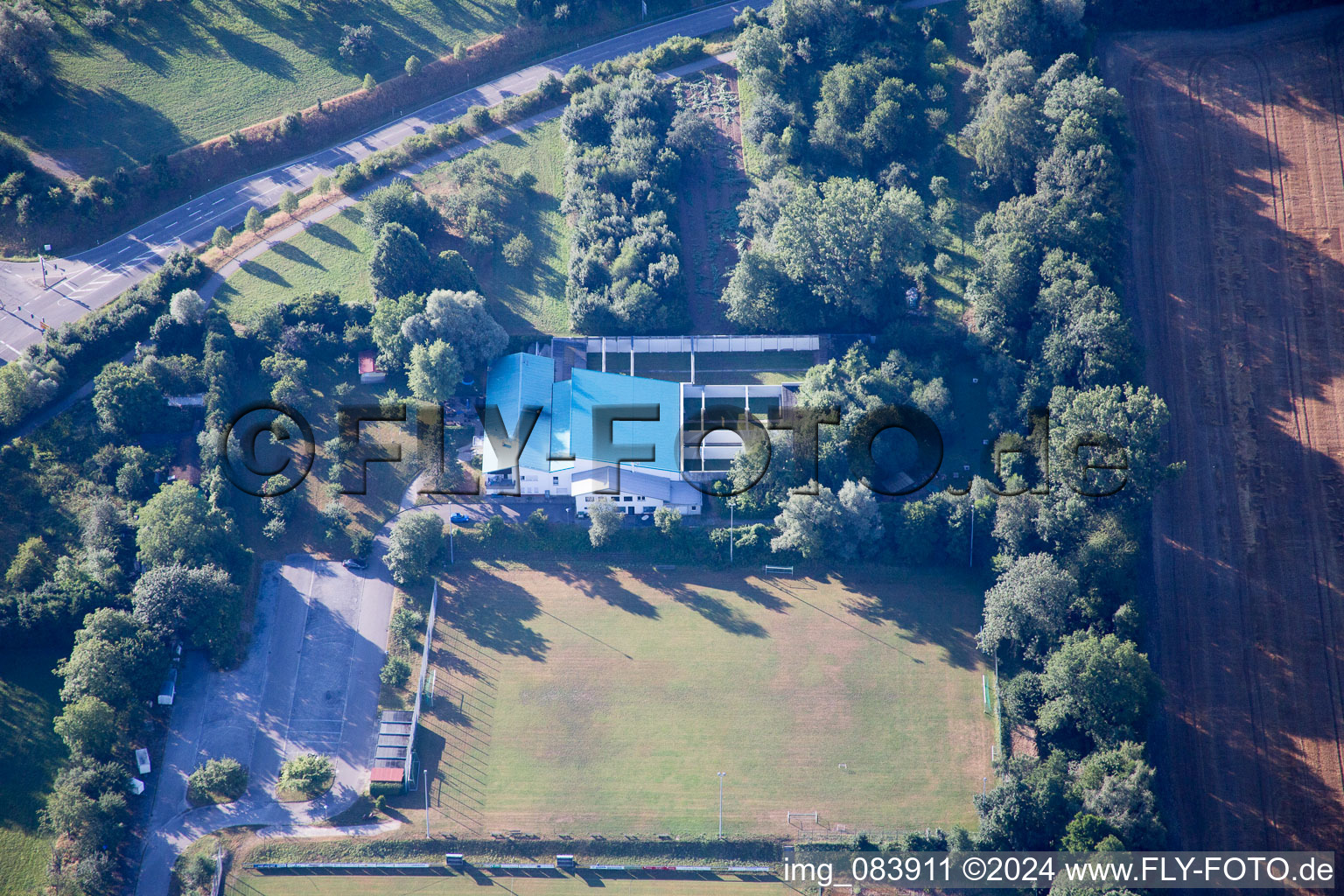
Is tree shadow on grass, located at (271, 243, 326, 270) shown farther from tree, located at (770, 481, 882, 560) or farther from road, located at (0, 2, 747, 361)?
tree, located at (770, 481, 882, 560)

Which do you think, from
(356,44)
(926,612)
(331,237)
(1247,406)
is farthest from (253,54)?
(1247,406)

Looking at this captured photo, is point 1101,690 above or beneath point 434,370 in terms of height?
beneath

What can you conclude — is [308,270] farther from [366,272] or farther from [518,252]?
[518,252]

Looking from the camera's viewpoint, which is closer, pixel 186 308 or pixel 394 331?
pixel 394 331

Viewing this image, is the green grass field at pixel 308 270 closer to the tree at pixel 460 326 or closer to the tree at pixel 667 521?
the tree at pixel 460 326

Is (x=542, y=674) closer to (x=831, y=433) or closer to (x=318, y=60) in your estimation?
(x=831, y=433)

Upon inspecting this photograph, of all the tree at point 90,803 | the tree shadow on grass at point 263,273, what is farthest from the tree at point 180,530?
the tree shadow on grass at point 263,273
